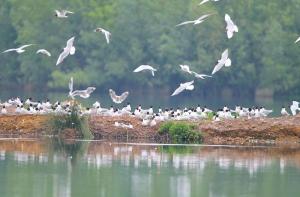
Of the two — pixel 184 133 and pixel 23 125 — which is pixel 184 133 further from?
pixel 23 125

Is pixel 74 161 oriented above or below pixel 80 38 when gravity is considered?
below

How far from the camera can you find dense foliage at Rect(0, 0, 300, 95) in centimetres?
9719

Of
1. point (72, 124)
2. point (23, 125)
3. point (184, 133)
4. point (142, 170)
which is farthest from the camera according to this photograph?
point (23, 125)

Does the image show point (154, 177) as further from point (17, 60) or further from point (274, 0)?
point (17, 60)

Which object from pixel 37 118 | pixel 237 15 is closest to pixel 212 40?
pixel 237 15

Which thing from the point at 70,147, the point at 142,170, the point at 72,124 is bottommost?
the point at 142,170

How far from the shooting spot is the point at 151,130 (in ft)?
144

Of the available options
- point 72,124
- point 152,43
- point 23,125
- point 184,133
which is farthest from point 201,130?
point 152,43

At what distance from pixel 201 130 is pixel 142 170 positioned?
8204 millimetres

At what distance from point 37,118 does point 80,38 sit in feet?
210

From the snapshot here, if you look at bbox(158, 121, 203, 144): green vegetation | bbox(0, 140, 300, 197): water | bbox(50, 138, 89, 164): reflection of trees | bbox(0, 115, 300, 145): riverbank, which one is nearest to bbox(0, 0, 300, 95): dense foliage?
bbox(0, 115, 300, 145): riverbank

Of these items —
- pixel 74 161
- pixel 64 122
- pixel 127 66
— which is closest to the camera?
pixel 74 161

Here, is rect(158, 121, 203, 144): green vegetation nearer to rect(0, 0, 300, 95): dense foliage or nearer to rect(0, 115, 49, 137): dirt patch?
rect(0, 115, 49, 137): dirt patch

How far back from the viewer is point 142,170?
116ft
